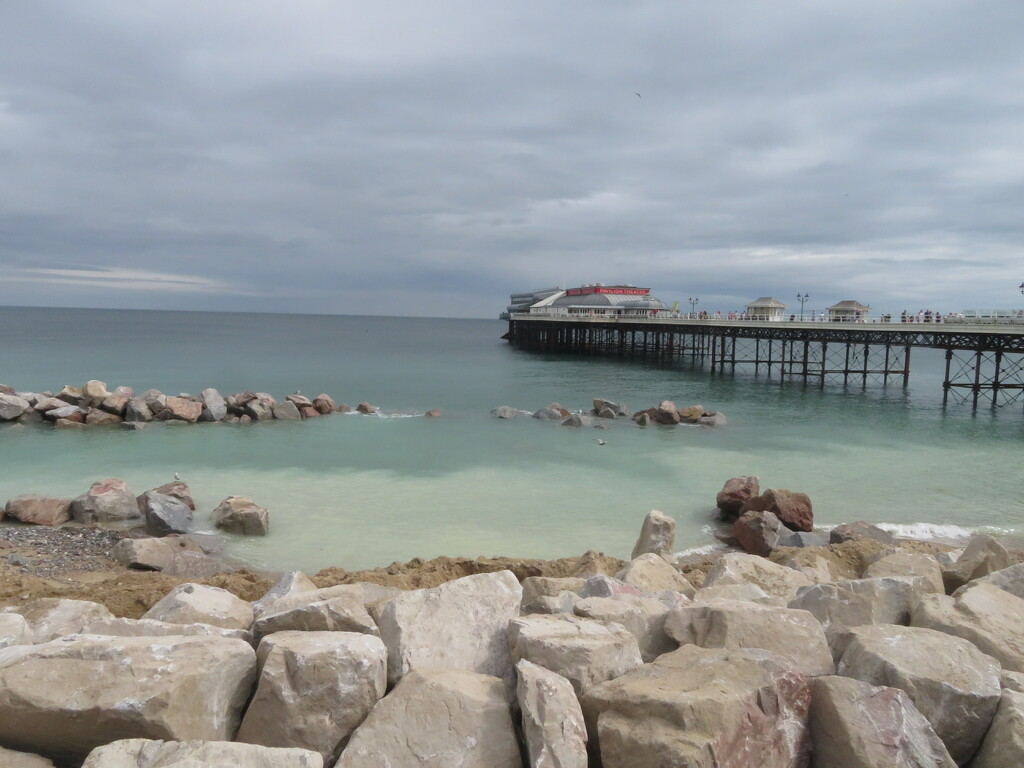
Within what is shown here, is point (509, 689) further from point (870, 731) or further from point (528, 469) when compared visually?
point (528, 469)

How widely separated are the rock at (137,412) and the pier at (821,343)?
116 feet

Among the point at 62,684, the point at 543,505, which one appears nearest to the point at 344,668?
the point at 62,684

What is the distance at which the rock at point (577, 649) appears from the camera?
3.91 metres

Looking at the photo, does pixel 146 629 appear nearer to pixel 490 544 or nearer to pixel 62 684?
pixel 62 684

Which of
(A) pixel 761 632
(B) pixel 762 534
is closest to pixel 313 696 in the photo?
(A) pixel 761 632

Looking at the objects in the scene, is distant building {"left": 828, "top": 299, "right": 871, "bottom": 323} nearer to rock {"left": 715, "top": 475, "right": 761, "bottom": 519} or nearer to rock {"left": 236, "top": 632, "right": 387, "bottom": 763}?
rock {"left": 715, "top": 475, "right": 761, "bottom": 519}

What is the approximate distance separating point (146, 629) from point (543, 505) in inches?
399

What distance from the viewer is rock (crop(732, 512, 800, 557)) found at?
446 inches

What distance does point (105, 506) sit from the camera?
12.3 metres

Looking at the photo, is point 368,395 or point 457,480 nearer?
point 457,480

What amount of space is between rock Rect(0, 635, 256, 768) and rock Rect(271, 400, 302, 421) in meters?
21.6

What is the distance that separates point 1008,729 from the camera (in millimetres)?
3652

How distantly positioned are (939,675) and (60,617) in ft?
19.6

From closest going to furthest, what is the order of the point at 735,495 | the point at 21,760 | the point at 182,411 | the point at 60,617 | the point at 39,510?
the point at 21,760
the point at 60,617
the point at 39,510
the point at 735,495
the point at 182,411
